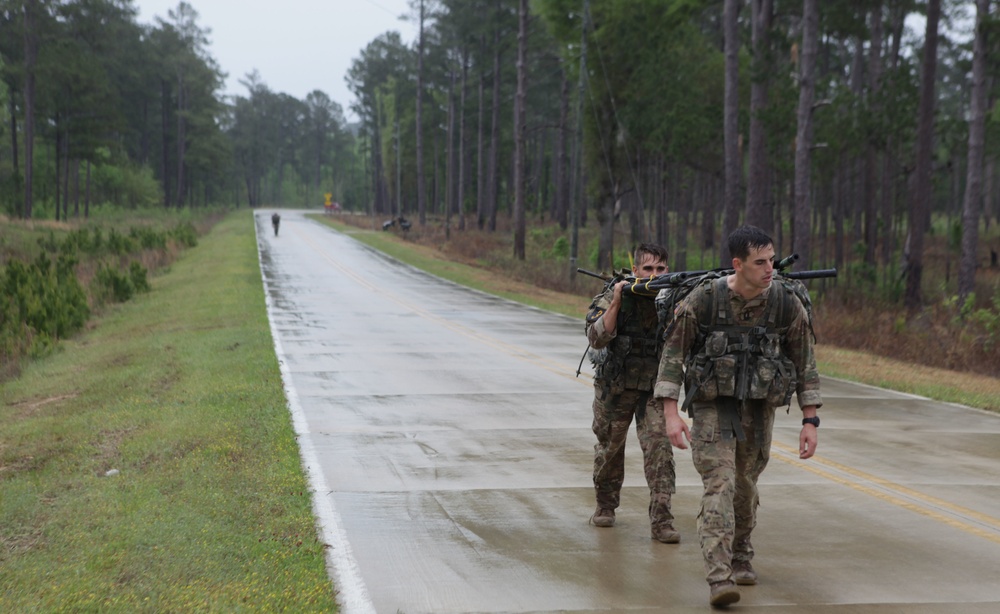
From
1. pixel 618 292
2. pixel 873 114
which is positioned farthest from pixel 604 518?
pixel 873 114

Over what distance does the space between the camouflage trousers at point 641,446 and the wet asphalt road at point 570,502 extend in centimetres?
A: 26

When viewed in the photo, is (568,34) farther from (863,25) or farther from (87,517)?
(87,517)

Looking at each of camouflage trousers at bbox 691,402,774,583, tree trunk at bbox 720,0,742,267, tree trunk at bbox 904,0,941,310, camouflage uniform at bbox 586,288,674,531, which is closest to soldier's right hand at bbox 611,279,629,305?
camouflage uniform at bbox 586,288,674,531

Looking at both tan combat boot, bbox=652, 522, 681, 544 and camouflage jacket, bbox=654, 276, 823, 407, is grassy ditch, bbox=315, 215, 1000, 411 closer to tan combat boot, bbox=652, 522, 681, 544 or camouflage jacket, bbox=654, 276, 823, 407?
tan combat boot, bbox=652, 522, 681, 544

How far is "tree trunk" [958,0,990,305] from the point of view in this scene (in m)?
27.5

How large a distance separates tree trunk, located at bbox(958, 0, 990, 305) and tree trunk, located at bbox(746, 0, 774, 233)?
5.42 metres

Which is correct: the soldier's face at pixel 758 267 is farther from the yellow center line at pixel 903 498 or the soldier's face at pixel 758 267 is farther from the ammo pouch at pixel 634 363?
the yellow center line at pixel 903 498

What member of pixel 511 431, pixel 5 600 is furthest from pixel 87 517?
pixel 511 431

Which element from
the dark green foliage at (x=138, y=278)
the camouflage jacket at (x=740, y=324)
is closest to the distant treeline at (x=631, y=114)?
the dark green foliage at (x=138, y=278)

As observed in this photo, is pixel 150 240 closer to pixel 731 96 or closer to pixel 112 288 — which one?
pixel 112 288

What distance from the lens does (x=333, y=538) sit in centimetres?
694

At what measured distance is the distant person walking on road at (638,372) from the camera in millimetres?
6707

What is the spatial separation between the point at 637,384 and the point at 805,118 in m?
20.1

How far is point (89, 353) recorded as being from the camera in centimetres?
1920
